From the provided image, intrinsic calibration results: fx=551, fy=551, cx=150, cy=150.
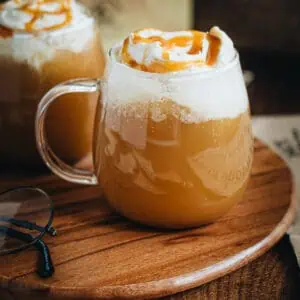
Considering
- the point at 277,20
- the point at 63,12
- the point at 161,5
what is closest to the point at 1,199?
the point at 63,12

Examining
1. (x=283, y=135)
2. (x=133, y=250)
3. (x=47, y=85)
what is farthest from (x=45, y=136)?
(x=283, y=135)

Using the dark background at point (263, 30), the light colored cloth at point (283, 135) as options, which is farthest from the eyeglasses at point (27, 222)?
the dark background at point (263, 30)

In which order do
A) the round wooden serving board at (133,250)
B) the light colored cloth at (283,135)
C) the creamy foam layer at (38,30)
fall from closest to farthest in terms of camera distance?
the round wooden serving board at (133,250)
the creamy foam layer at (38,30)
the light colored cloth at (283,135)

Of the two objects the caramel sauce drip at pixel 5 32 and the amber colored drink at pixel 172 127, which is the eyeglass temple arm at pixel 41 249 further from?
the caramel sauce drip at pixel 5 32

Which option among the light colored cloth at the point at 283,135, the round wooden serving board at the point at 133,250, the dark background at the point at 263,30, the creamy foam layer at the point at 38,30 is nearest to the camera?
the round wooden serving board at the point at 133,250

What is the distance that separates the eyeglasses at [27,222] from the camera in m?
0.54

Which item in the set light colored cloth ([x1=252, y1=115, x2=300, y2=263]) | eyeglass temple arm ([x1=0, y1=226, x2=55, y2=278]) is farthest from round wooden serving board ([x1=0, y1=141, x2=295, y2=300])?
light colored cloth ([x1=252, y1=115, x2=300, y2=263])

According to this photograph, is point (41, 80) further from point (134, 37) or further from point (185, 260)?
point (185, 260)

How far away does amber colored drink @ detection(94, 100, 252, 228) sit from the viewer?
52 cm

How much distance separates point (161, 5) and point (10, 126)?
119 cm

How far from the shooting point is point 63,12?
2.10ft

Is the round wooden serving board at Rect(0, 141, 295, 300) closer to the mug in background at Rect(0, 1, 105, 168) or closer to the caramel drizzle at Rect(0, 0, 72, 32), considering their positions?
the mug in background at Rect(0, 1, 105, 168)

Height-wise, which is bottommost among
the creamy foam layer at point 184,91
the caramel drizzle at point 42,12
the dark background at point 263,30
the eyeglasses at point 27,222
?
the dark background at point 263,30

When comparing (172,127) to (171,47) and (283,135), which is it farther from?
A: (283,135)
